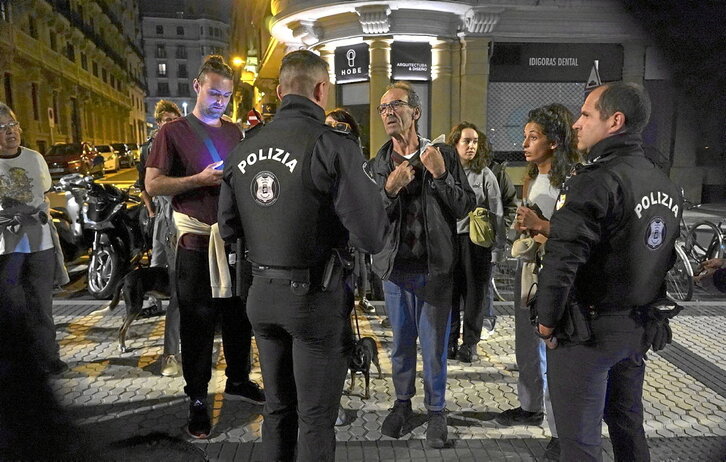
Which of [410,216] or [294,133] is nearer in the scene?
[294,133]

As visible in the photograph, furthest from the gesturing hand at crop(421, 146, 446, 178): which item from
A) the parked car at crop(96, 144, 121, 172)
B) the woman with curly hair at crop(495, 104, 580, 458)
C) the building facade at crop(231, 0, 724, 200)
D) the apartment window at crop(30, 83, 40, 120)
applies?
the apartment window at crop(30, 83, 40, 120)

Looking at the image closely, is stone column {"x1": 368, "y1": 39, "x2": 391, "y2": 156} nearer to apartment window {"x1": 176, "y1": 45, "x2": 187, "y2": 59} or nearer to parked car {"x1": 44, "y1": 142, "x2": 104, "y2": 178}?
parked car {"x1": 44, "y1": 142, "x2": 104, "y2": 178}

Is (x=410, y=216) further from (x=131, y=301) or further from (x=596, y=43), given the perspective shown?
(x=596, y=43)

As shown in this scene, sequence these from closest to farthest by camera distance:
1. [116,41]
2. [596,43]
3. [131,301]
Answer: [131,301]
[596,43]
[116,41]

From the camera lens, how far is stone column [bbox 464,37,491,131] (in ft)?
43.0

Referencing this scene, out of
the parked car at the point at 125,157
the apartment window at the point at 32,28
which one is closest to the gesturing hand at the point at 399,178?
the parked car at the point at 125,157

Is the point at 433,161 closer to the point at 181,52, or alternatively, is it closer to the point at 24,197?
the point at 24,197

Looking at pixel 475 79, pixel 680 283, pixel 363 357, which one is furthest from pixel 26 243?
pixel 475 79

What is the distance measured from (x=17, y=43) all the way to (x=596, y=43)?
31.1 metres

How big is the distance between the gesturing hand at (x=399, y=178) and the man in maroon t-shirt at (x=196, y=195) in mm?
1095

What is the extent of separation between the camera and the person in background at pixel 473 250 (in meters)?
4.26

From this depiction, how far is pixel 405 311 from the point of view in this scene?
10.6 feet

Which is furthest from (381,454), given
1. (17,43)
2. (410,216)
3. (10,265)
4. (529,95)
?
(17,43)

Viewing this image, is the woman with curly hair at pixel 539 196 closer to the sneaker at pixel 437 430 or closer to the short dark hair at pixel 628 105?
the sneaker at pixel 437 430
